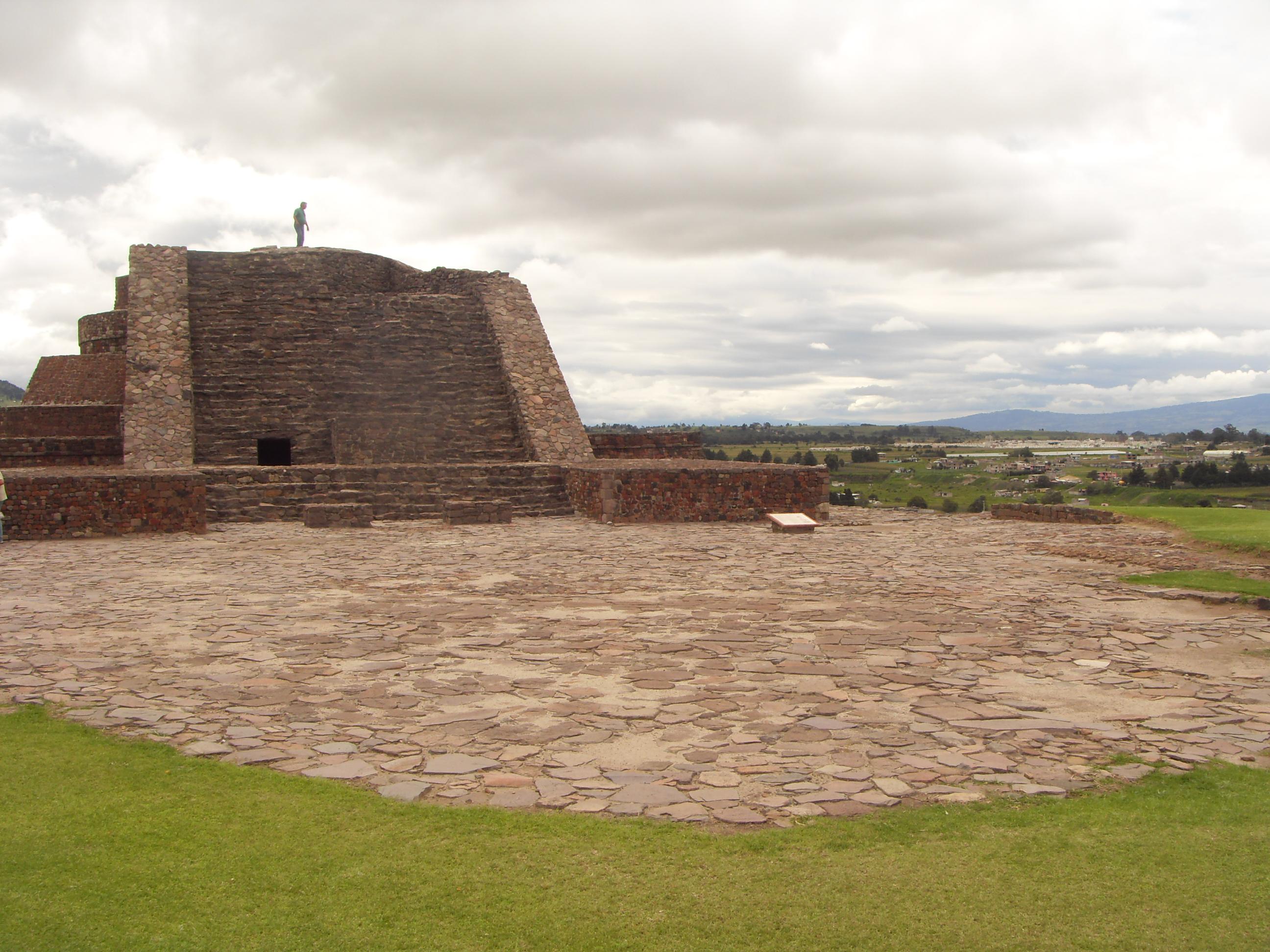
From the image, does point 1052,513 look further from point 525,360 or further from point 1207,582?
point 525,360

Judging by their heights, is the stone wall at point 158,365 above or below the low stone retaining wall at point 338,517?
above

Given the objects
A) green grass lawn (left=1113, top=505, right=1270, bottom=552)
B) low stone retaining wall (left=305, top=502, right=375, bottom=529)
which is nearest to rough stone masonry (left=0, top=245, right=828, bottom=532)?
low stone retaining wall (left=305, top=502, right=375, bottom=529)

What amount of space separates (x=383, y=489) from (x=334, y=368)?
5.08 m

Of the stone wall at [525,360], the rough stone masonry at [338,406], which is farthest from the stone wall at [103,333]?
the stone wall at [525,360]

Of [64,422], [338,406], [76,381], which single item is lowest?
[64,422]

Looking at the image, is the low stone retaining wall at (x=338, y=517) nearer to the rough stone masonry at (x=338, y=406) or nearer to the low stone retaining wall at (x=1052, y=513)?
the rough stone masonry at (x=338, y=406)

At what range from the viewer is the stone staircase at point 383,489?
13719 mm

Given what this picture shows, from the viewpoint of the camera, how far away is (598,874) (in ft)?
9.95

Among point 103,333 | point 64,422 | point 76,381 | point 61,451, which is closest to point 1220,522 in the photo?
point 61,451

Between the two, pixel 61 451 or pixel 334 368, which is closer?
pixel 61 451

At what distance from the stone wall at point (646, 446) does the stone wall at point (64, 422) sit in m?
8.68

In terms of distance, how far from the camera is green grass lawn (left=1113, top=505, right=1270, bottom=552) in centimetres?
1022

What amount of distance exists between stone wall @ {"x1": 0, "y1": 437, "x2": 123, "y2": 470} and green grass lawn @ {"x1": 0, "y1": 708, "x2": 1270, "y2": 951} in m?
15.0

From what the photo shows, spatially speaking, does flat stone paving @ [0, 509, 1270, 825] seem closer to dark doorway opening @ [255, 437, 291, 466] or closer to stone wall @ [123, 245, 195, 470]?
stone wall @ [123, 245, 195, 470]
